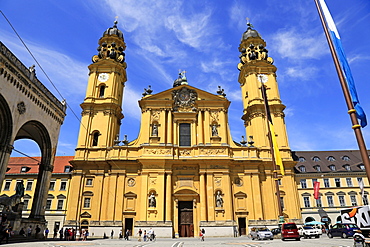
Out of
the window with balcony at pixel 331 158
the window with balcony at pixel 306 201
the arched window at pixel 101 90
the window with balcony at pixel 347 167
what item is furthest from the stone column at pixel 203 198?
the window with balcony at pixel 331 158

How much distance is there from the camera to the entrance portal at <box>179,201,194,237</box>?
2964 cm

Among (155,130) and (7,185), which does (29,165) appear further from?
(155,130)

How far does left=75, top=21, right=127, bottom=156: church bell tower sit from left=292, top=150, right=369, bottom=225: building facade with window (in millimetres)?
28716

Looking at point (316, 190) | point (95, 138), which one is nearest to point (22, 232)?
point (95, 138)

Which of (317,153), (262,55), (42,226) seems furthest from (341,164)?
(42,226)

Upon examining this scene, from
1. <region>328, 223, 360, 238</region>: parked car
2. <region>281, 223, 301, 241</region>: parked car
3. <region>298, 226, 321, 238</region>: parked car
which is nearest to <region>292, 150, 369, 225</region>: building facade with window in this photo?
<region>298, 226, 321, 238</region>: parked car

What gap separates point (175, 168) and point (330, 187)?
79.0 feet

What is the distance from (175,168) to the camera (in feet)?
104

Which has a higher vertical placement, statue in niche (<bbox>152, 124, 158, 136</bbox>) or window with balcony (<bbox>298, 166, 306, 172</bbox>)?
statue in niche (<bbox>152, 124, 158, 136</bbox>)

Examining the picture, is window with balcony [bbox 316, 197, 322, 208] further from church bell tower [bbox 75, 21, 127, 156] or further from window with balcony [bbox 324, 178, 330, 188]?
church bell tower [bbox 75, 21, 127, 156]

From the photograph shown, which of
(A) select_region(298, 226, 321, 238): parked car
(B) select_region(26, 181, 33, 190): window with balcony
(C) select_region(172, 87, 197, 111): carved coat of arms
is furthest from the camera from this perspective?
(B) select_region(26, 181, 33, 190): window with balcony

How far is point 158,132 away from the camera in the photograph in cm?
3316

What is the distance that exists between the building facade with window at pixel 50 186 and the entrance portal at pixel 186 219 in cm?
1682

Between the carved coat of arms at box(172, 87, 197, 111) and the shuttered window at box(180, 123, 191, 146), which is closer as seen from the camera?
the shuttered window at box(180, 123, 191, 146)
